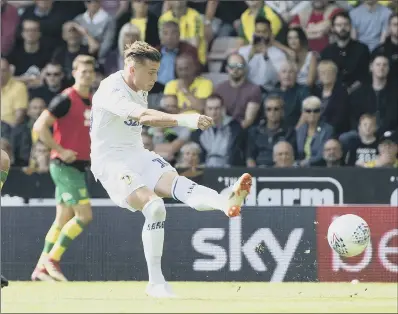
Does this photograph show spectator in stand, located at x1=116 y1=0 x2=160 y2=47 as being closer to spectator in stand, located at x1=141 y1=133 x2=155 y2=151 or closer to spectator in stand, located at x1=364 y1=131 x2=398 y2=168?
spectator in stand, located at x1=141 y1=133 x2=155 y2=151

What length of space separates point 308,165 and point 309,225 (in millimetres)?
2391

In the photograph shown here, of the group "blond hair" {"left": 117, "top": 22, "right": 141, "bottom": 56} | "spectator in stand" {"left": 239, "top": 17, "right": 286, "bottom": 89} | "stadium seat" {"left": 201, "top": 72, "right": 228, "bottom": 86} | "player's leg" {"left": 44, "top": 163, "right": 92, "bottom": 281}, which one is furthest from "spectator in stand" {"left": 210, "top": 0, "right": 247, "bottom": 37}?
"player's leg" {"left": 44, "top": 163, "right": 92, "bottom": 281}

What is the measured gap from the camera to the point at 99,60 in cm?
1747

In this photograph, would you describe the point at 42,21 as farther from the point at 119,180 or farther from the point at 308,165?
the point at 119,180

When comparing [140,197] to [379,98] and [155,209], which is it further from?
[379,98]

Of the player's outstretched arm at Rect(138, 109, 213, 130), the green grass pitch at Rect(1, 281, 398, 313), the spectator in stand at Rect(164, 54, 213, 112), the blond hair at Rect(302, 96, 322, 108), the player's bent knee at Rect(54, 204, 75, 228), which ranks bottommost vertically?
the green grass pitch at Rect(1, 281, 398, 313)

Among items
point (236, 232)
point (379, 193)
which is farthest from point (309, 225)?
point (379, 193)

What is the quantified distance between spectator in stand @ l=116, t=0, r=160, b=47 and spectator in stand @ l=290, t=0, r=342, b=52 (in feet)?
6.53

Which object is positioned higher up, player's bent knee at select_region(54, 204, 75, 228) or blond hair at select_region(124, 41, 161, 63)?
blond hair at select_region(124, 41, 161, 63)

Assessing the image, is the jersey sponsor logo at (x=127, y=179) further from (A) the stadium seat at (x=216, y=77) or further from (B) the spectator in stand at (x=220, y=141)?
(A) the stadium seat at (x=216, y=77)

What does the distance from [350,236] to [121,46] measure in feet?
22.7

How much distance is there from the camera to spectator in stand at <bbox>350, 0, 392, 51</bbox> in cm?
1677

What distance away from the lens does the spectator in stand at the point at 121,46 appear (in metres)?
16.8

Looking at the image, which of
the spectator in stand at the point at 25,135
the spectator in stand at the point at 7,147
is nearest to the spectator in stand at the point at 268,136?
the spectator in stand at the point at 25,135
